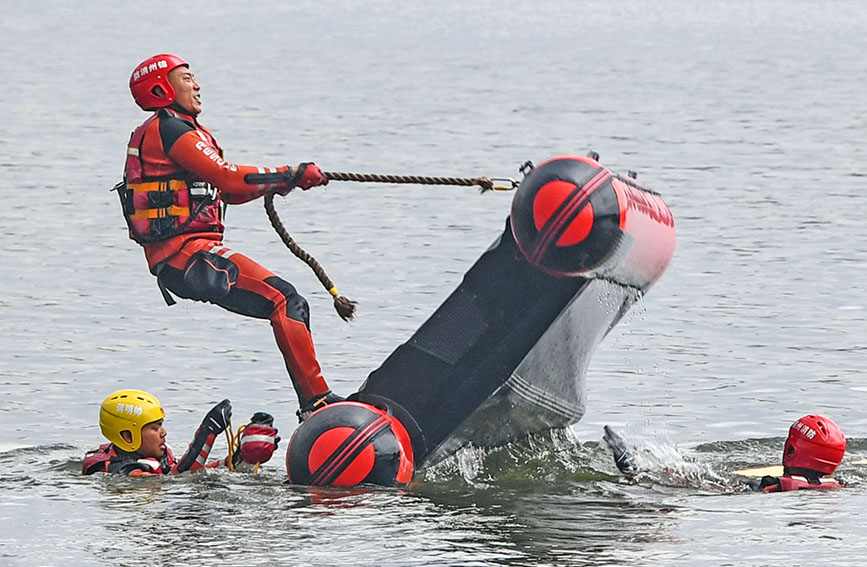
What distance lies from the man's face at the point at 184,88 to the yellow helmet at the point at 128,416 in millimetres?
1711

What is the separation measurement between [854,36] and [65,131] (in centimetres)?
4000

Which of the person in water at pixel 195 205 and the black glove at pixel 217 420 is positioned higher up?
the person in water at pixel 195 205

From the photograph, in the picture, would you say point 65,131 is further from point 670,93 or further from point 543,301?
point 543,301

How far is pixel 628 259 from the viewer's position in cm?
1030

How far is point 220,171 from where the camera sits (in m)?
10.6

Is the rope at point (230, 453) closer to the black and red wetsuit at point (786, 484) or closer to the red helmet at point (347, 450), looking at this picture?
the red helmet at point (347, 450)

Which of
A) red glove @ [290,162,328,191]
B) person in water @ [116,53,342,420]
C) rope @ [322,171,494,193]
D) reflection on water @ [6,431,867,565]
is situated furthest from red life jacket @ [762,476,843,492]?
red glove @ [290,162,328,191]

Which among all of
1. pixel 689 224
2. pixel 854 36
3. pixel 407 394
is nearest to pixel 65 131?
pixel 689 224

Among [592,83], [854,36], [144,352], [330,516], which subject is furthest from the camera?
[854,36]

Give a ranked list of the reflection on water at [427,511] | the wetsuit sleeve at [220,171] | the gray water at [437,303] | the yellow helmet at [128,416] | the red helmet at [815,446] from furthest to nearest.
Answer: the yellow helmet at [128,416] → the red helmet at [815,446] → the wetsuit sleeve at [220,171] → the gray water at [437,303] → the reflection on water at [427,511]

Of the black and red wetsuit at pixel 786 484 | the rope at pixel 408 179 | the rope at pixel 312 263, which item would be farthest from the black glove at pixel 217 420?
the black and red wetsuit at pixel 786 484

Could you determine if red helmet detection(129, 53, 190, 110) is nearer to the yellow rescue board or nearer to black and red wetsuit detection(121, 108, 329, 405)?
black and red wetsuit detection(121, 108, 329, 405)

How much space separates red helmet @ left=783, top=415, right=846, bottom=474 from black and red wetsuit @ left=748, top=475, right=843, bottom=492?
0.08 meters

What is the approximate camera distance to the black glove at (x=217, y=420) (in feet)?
35.1
